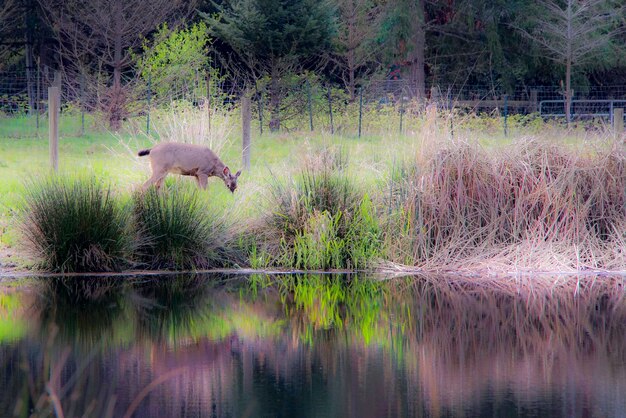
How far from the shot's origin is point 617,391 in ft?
22.6

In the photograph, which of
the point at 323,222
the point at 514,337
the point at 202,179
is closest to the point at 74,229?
the point at 323,222

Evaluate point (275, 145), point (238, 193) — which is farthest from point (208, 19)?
Answer: point (238, 193)

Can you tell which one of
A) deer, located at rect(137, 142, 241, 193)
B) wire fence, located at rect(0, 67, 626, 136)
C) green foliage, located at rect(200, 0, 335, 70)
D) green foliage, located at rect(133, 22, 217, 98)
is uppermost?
green foliage, located at rect(200, 0, 335, 70)

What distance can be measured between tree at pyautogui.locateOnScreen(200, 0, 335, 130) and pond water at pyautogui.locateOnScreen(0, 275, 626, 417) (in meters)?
17.2

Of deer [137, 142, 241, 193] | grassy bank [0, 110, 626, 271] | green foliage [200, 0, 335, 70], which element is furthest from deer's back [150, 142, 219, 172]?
green foliage [200, 0, 335, 70]

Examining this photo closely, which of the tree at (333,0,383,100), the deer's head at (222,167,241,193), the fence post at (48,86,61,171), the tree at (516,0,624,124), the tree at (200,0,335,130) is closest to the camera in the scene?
the deer's head at (222,167,241,193)

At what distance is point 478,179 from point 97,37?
20.3m

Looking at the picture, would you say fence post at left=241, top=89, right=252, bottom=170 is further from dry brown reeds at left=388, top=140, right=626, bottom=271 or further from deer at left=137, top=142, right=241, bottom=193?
dry brown reeds at left=388, top=140, right=626, bottom=271

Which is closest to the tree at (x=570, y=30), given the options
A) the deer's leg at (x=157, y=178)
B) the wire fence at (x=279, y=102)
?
the wire fence at (x=279, y=102)

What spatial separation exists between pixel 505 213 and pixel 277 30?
17.1 m

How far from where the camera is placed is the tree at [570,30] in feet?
103

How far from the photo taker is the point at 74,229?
11.3 m

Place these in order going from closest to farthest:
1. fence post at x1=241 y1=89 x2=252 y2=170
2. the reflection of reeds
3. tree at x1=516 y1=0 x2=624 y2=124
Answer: the reflection of reeds < fence post at x1=241 y1=89 x2=252 y2=170 < tree at x1=516 y1=0 x2=624 y2=124

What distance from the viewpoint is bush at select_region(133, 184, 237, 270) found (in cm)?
1177
